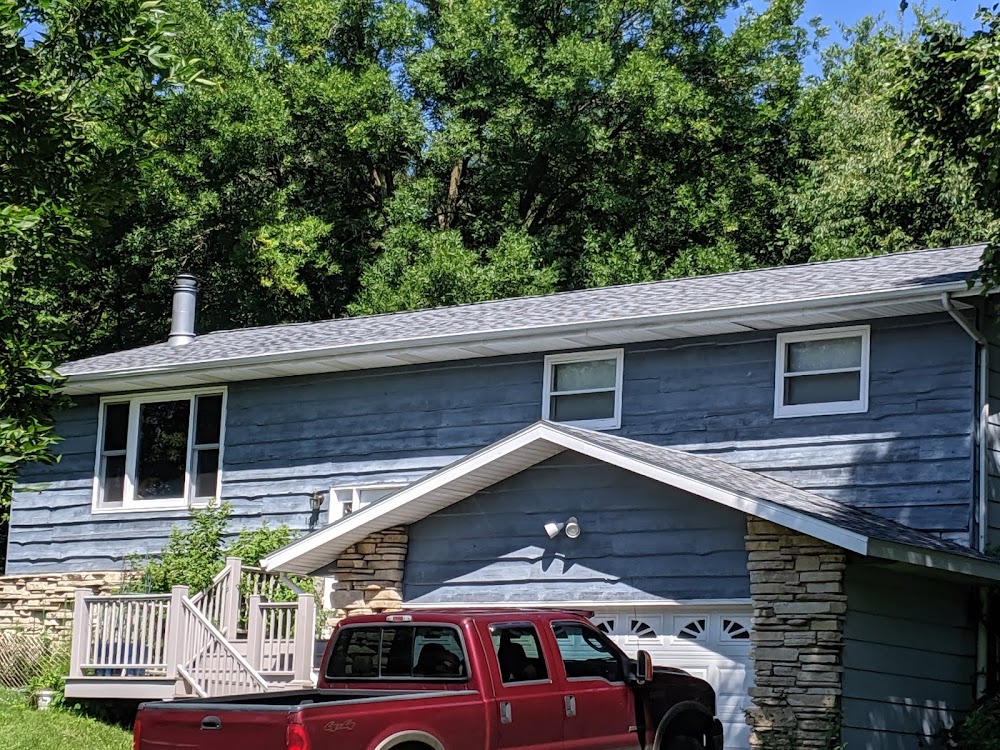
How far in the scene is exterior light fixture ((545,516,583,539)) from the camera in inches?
598

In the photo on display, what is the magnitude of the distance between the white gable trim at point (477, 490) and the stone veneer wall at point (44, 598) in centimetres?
695

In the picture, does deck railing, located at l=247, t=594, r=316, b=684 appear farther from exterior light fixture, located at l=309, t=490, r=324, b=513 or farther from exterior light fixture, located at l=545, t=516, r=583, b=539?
exterior light fixture, located at l=309, t=490, r=324, b=513

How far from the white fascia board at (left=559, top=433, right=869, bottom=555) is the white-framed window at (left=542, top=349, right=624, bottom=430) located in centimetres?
359

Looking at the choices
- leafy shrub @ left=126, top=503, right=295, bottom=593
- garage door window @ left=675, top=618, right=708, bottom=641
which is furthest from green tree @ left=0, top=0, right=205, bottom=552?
garage door window @ left=675, top=618, right=708, bottom=641

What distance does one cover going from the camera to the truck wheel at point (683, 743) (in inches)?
465

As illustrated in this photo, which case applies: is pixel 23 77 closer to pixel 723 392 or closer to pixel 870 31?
pixel 723 392

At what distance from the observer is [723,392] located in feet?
57.2

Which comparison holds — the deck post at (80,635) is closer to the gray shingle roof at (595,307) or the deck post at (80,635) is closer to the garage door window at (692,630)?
the gray shingle roof at (595,307)

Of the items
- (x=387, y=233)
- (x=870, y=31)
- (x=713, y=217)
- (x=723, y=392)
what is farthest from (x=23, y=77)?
(x=870, y=31)

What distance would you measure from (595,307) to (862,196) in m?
11.5

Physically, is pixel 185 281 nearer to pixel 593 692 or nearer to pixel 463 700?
pixel 593 692

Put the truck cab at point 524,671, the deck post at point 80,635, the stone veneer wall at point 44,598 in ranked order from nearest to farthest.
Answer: the truck cab at point 524,671, the deck post at point 80,635, the stone veneer wall at point 44,598

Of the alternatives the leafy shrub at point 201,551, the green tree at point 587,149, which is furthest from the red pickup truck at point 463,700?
the green tree at point 587,149

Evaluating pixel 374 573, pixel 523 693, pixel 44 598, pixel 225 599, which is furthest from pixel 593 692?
pixel 44 598
